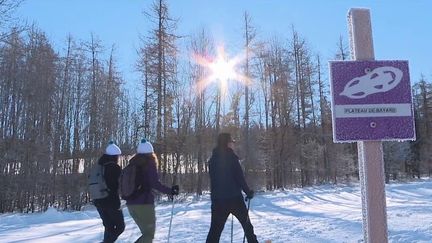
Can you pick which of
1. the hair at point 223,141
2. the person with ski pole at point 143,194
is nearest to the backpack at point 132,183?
the person with ski pole at point 143,194

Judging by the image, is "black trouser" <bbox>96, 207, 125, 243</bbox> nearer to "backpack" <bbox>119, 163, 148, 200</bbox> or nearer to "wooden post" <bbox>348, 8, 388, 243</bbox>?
"backpack" <bbox>119, 163, 148, 200</bbox>

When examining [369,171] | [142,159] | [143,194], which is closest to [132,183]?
[143,194]

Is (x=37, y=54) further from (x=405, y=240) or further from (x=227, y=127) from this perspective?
(x=405, y=240)

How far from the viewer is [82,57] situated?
36.0 meters

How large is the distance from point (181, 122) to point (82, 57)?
32.2 ft

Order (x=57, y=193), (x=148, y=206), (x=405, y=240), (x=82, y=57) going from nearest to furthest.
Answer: (x=148, y=206) → (x=405, y=240) → (x=57, y=193) → (x=82, y=57)

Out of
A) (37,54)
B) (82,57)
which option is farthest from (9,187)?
(82,57)

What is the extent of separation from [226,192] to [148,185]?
113 cm

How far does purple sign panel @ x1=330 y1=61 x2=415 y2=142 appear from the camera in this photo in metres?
2.87

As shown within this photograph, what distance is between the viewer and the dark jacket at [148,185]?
22.3 feet

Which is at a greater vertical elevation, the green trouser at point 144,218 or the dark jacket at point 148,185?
the dark jacket at point 148,185

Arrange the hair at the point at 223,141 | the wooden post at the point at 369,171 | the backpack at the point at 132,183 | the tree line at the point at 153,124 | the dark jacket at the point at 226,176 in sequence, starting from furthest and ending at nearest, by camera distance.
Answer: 1. the tree line at the point at 153,124
2. the hair at the point at 223,141
3. the dark jacket at the point at 226,176
4. the backpack at the point at 132,183
5. the wooden post at the point at 369,171

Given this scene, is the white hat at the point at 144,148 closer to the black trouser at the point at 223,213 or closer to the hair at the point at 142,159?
the hair at the point at 142,159

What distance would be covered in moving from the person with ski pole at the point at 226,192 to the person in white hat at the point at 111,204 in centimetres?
145
